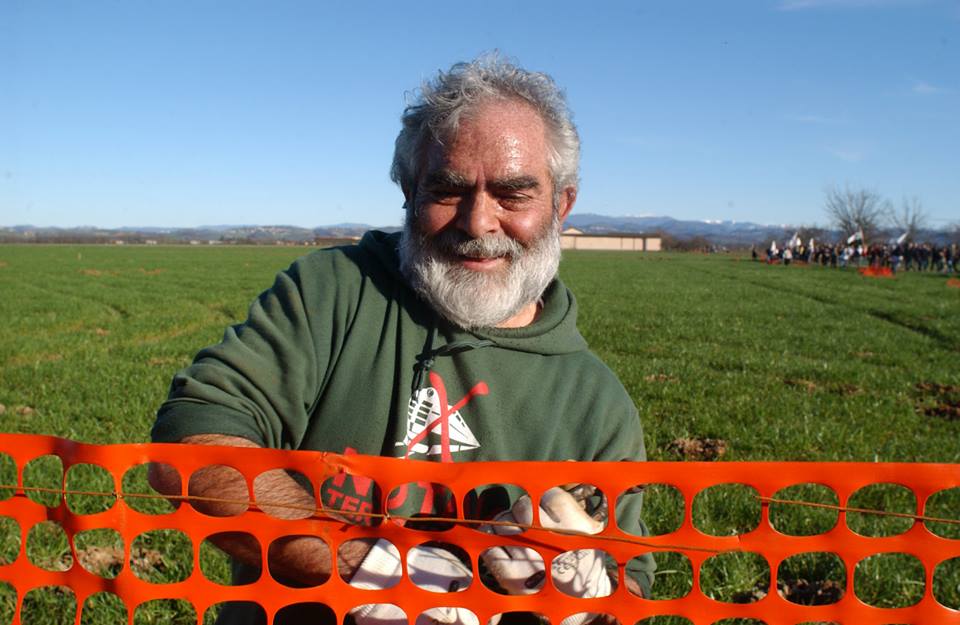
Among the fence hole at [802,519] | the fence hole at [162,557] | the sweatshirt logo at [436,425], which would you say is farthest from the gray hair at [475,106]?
the fence hole at [802,519]

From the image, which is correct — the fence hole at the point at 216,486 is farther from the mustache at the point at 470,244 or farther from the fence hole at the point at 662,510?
the fence hole at the point at 662,510

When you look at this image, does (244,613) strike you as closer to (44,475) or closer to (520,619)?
(520,619)

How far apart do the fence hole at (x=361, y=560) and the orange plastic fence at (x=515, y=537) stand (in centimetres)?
6

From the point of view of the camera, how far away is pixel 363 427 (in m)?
2.25

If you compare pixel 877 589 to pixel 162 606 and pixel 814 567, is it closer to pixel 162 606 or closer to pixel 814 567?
pixel 814 567

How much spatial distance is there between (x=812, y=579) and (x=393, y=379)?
2905 mm

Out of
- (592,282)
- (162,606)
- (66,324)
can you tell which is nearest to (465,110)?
(162,606)

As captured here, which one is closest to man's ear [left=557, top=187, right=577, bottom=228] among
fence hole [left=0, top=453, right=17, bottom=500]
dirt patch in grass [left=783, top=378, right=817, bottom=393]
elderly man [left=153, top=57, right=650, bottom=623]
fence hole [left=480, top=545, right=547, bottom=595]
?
elderly man [left=153, top=57, right=650, bottom=623]

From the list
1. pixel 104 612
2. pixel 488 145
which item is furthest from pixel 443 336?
pixel 104 612

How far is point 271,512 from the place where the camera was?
5.69 feet

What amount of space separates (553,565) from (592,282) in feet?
109

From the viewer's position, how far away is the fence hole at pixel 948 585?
12.6ft

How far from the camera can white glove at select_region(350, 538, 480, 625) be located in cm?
157

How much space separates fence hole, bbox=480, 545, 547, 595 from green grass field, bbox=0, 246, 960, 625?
1.99 meters
